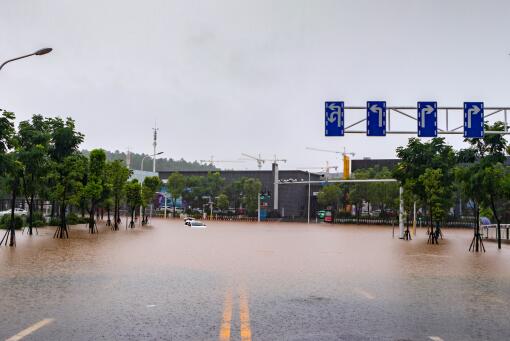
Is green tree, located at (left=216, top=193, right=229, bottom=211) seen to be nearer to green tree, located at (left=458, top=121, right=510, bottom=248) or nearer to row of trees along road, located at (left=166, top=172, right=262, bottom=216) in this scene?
row of trees along road, located at (left=166, top=172, right=262, bottom=216)

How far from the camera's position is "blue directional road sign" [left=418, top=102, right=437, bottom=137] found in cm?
2419

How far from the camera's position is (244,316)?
9523 mm

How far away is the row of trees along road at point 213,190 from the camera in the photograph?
104250mm

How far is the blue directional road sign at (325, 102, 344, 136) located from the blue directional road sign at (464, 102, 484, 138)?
5.87m

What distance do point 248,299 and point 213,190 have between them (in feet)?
319

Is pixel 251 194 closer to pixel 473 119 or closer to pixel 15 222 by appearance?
pixel 15 222

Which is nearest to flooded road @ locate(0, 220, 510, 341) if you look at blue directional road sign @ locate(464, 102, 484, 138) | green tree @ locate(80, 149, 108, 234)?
blue directional road sign @ locate(464, 102, 484, 138)

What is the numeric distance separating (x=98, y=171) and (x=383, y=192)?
2246 inches

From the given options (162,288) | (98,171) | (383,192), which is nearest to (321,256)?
(162,288)

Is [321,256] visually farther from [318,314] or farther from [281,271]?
[318,314]

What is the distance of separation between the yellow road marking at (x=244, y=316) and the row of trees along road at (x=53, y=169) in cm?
1608

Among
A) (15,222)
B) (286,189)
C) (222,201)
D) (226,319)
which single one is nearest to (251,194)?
(222,201)

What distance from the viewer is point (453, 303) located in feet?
37.2

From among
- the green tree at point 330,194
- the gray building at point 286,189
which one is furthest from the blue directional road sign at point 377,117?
the gray building at point 286,189
